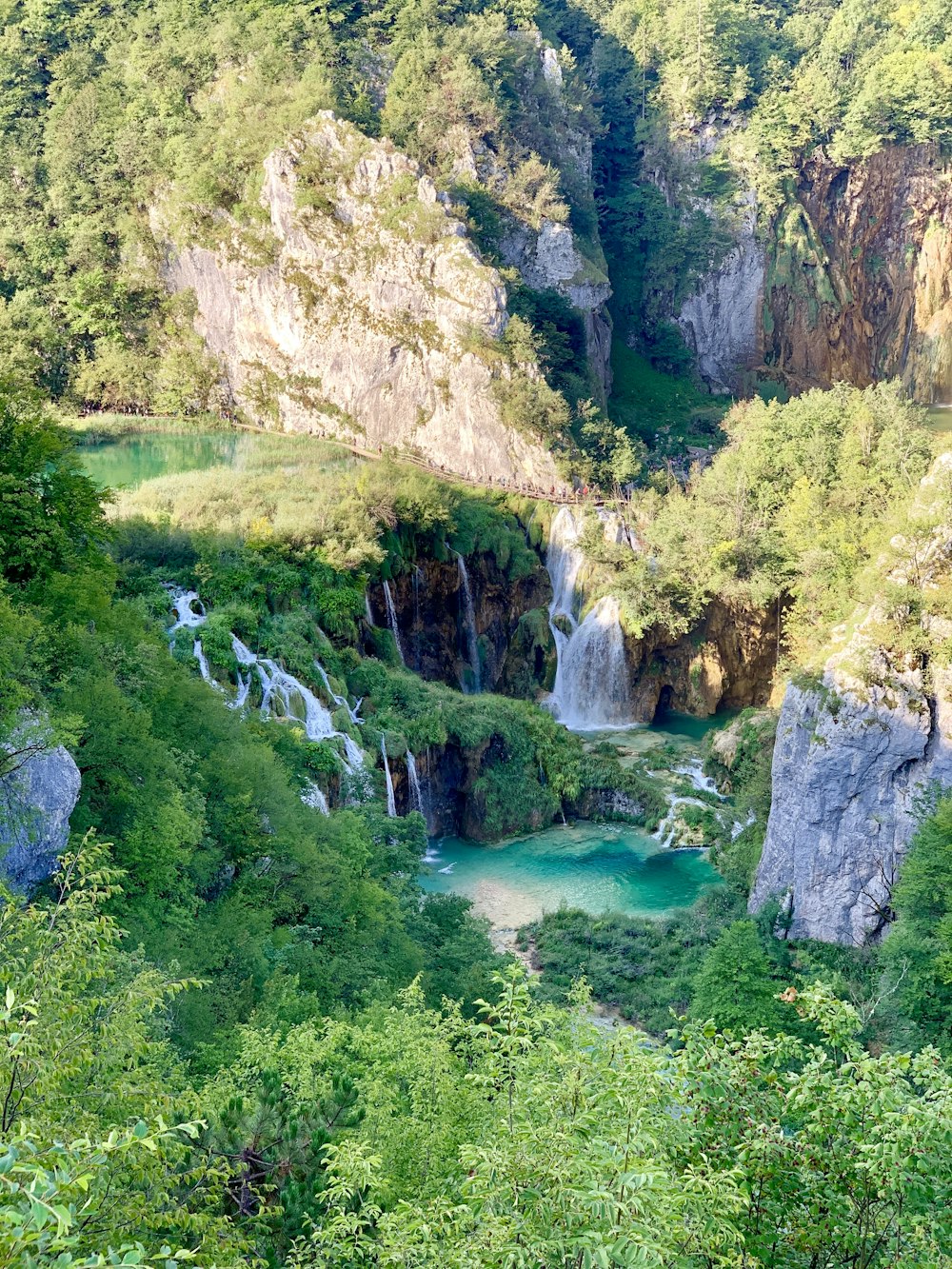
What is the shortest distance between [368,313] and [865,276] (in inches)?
1321

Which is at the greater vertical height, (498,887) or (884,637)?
(884,637)

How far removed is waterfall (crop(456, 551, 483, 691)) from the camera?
3716cm

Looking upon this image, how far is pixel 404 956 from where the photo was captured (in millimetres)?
17984

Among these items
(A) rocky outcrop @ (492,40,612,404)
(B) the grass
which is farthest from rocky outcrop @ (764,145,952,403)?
(A) rocky outcrop @ (492,40,612,404)

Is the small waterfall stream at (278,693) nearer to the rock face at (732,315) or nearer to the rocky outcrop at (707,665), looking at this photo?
the rocky outcrop at (707,665)

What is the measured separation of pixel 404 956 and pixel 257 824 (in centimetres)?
331

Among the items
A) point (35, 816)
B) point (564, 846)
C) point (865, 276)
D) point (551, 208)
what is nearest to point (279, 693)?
point (564, 846)

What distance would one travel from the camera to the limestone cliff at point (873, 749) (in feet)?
70.5

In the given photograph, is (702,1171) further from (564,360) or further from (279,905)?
(564,360)

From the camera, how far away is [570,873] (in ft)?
88.5

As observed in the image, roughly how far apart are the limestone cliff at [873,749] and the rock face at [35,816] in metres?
14.8

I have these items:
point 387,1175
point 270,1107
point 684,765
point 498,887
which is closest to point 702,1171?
point 387,1175

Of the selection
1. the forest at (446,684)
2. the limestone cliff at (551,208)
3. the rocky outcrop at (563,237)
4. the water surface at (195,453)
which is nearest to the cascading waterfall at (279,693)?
the forest at (446,684)

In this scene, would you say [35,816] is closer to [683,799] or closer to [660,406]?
[683,799]
